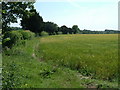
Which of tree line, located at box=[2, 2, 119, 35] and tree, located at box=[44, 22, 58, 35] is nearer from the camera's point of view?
tree line, located at box=[2, 2, 119, 35]

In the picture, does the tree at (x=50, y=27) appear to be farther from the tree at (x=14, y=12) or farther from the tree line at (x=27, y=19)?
the tree at (x=14, y=12)

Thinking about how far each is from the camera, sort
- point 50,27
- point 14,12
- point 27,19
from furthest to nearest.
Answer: point 50,27, point 27,19, point 14,12

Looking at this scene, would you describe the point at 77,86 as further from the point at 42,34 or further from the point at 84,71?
the point at 42,34

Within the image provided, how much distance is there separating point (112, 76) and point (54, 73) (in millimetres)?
2743

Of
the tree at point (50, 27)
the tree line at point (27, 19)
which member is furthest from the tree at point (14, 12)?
the tree at point (50, 27)

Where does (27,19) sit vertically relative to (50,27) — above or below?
below

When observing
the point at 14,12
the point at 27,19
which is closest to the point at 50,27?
the point at 27,19

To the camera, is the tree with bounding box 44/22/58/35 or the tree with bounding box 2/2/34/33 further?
the tree with bounding box 44/22/58/35

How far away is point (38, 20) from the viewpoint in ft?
220

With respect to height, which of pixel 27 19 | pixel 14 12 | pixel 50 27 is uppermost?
pixel 50 27

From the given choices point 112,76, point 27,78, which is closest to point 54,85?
point 27,78

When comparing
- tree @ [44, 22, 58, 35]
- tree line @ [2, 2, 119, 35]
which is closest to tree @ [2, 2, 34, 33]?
tree line @ [2, 2, 119, 35]

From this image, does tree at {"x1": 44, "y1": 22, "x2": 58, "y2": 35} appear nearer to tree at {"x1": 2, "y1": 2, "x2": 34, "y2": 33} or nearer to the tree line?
the tree line

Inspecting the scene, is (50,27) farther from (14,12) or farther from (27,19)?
(14,12)
